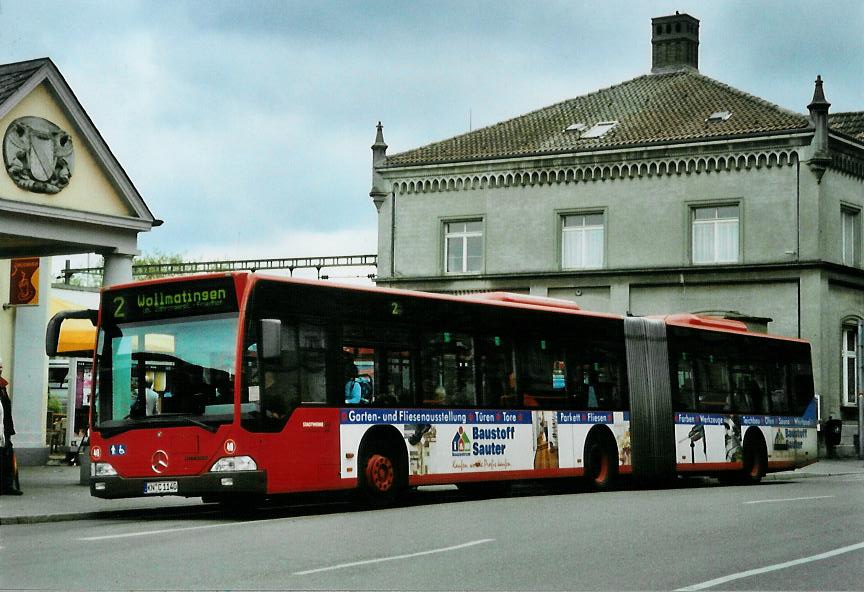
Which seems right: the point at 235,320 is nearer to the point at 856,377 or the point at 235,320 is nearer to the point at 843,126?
the point at 856,377

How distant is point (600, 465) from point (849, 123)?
30899mm

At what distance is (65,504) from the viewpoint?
1936 centimetres

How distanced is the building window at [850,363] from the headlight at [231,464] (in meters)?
30.8

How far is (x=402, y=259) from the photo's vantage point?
50094 mm

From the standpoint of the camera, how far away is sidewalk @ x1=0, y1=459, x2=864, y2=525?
57.6 ft

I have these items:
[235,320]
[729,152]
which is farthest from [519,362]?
[729,152]

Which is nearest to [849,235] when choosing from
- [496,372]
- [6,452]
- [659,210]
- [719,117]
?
[719,117]

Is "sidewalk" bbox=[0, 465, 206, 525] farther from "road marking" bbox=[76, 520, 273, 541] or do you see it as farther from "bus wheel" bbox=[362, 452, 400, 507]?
"bus wheel" bbox=[362, 452, 400, 507]

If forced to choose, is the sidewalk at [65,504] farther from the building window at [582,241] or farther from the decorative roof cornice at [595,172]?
the decorative roof cornice at [595,172]

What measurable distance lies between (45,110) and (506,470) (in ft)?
31.5

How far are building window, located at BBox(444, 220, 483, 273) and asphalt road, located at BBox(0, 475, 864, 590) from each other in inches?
1159

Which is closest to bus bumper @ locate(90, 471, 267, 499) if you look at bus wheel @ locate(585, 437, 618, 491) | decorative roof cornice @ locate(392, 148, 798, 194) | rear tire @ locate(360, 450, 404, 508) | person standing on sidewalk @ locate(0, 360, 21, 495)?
rear tire @ locate(360, 450, 404, 508)

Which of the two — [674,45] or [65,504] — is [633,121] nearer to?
[674,45]

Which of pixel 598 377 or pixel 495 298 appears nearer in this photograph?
pixel 495 298
